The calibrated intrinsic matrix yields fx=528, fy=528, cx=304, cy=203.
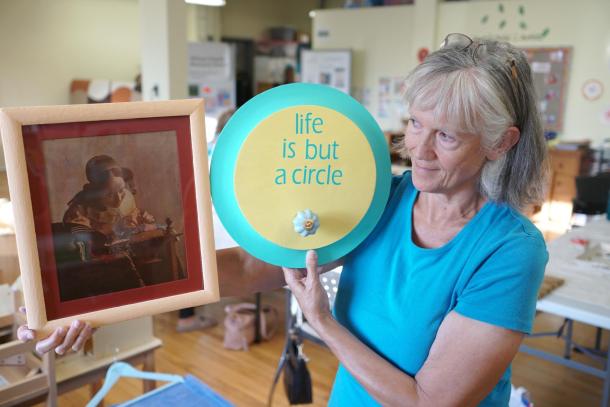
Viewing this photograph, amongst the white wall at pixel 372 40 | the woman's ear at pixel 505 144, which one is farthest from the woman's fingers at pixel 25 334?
the white wall at pixel 372 40

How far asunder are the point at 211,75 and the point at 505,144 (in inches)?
258

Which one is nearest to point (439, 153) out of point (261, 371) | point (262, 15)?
point (261, 371)

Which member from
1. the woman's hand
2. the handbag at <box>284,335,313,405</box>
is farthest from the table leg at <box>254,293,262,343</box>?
the woman's hand

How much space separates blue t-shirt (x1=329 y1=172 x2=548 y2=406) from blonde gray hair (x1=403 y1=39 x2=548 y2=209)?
0.07m

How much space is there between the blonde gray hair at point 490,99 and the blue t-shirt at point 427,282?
2.7 inches

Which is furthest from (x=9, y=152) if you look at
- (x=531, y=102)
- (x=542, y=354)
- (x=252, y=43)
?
(x=252, y=43)

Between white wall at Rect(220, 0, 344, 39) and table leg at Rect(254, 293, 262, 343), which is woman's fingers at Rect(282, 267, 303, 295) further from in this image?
white wall at Rect(220, 0, 344, 39)

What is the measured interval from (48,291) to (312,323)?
1.48ft

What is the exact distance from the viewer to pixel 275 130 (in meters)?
0.94

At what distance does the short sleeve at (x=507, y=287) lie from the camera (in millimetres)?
862

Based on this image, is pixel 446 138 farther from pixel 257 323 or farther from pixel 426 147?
pixel 257 323

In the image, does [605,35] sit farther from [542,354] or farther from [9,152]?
[9,152]

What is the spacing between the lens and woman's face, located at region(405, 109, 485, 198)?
2.96 ft

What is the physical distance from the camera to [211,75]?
Result: 7.09m
